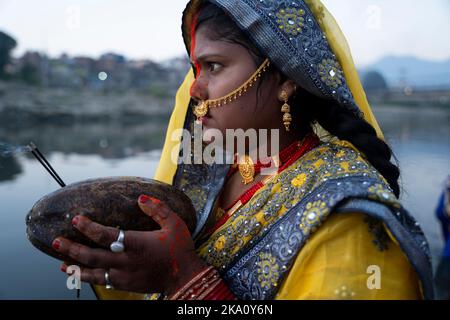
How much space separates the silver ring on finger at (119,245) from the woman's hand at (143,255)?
0.04ft

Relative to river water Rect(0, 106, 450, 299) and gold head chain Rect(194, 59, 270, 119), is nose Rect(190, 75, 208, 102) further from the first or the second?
river water Rect(0, 106, 450, 299)

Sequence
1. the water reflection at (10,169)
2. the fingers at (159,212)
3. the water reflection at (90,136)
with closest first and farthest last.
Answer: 1. the fingers at (159,212)
2. the water reflection at (10,169)
3. the water reflection at (90,136)

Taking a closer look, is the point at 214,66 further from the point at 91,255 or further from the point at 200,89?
the point at 91,255

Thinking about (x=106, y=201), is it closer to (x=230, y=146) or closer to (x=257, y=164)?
(x=230, y=146)

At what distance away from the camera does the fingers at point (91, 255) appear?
4.34 feet

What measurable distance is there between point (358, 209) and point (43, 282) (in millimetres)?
5325

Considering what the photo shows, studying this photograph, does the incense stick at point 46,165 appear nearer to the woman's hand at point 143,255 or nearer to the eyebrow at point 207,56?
the woman's hand at point 143,255

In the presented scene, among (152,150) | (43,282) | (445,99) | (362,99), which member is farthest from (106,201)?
(445,99)

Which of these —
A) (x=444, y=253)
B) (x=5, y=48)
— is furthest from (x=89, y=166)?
(x=444, y=253)

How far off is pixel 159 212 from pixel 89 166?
829 centimetres

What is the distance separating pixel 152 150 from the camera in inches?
499

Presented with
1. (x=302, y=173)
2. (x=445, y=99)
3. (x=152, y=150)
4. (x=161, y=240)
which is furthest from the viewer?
(x=445, y=99)

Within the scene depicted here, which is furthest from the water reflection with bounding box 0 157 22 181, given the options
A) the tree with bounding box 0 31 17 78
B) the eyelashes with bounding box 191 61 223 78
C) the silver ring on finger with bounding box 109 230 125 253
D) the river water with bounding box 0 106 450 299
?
the silver ring on finger with bounding box 109 230 125 253

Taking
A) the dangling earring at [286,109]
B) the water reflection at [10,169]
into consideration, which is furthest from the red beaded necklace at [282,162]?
the water reflection at [10,169]
